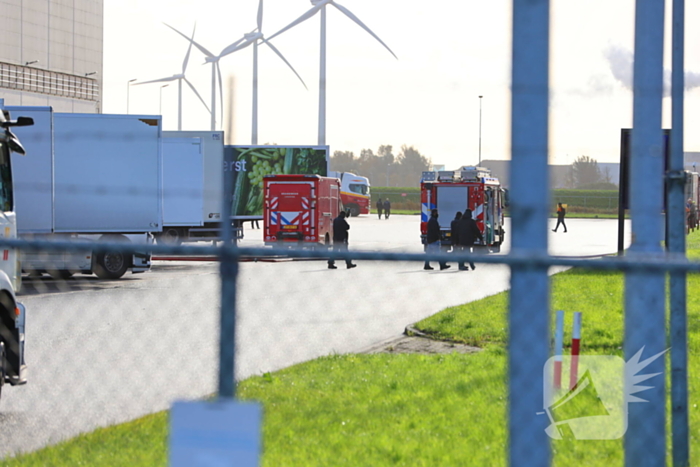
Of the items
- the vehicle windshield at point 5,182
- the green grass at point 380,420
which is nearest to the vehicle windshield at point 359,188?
the green grass at point 380,420

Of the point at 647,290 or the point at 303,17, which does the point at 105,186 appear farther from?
the point at 303,17

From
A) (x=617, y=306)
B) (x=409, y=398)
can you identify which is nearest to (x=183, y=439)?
(x=409, y=398)

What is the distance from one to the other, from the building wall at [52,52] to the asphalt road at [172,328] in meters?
52.0

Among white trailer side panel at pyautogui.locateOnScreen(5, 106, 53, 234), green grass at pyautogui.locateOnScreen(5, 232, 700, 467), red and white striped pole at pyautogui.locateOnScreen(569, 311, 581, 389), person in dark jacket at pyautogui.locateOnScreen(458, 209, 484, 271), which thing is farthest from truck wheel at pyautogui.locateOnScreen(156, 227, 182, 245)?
red and white striped pole at pyautogui.locateOnScreen(569, 311, 581, 389)

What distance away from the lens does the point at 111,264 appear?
2056 cm

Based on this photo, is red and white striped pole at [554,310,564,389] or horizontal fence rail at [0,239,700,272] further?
red and white striped pole at [554,310,564,389]

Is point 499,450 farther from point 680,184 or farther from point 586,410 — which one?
point 680,184

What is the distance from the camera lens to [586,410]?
23.2ft

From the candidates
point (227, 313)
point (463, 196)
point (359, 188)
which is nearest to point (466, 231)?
point (463, 196)

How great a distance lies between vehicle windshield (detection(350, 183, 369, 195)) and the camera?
71.5 meters
